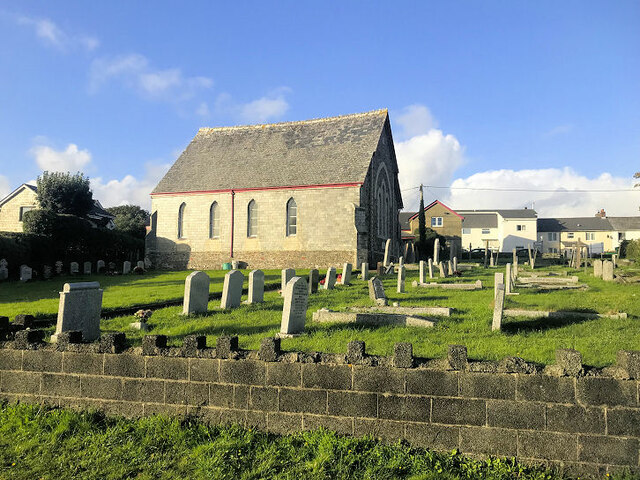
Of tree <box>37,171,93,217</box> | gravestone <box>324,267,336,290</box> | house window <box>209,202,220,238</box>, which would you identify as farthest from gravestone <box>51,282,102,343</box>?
tree <box>37,171,93,217</box>

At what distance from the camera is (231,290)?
12.5m

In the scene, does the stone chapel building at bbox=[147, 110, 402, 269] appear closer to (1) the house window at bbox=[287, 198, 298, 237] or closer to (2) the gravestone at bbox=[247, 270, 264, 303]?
(1) the house window at bbox=[287, 198, 298, 237]

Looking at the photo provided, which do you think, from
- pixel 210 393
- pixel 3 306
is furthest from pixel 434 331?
pixel 3 306

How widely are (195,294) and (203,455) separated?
6483 millimetres

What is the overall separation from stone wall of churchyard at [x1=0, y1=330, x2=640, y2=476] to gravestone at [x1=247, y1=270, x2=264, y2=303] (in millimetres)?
6805

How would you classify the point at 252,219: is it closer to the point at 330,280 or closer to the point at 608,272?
the point at 330,280

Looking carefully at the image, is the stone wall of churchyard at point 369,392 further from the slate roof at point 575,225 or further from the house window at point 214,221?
the slate roof at point 575,225

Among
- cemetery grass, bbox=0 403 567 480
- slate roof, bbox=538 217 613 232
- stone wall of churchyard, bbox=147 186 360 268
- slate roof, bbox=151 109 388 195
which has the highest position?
slate roof, bbox=151 109 388 195

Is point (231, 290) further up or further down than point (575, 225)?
further down

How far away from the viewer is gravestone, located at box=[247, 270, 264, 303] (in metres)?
13.5

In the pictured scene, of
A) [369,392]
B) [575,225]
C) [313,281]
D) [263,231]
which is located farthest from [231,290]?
[575,225]

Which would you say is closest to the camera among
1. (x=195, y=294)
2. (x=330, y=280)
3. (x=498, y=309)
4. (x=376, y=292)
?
(x=498, y=309)

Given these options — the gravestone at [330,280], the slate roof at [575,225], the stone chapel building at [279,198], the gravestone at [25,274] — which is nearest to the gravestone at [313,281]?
the gravestone at [330,280]

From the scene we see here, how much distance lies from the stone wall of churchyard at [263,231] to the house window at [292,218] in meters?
0.31
